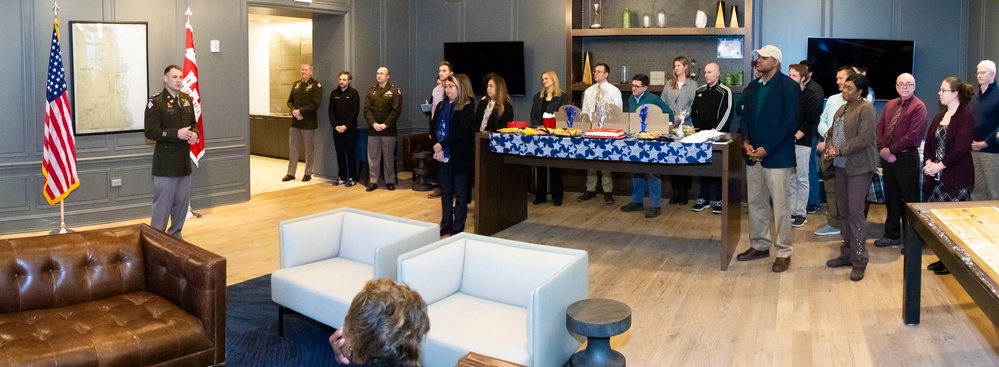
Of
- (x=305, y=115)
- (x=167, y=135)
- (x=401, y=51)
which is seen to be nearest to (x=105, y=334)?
(x=167, y=135)

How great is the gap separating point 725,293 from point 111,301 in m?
3.73

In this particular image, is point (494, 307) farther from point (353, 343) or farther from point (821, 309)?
point (821, 309)

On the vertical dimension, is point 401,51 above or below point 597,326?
above

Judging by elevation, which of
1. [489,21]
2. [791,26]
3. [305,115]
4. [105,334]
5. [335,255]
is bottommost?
[105,334]

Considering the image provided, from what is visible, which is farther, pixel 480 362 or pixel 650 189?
pixel 650 189

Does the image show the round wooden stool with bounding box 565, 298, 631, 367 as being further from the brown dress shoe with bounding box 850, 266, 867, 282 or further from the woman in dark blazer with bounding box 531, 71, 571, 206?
the woman in dark blazer with bounding box 531, 71, 571, 206

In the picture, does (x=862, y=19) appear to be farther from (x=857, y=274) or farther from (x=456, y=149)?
(x=456, y=149)

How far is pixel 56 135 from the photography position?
729cm

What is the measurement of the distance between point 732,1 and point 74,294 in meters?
7.57

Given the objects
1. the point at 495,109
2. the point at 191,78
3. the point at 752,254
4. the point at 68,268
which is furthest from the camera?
the point at 191,78

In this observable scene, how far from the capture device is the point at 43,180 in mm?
7746

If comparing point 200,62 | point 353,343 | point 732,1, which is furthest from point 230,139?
point 353,343

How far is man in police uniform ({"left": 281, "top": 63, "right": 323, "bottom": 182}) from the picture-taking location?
1080 cm

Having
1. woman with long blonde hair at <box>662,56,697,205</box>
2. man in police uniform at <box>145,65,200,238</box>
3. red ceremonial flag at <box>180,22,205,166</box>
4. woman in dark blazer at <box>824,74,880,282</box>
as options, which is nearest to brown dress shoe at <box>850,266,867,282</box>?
woman in dark blazer at <box>824,74,880,282</box>
